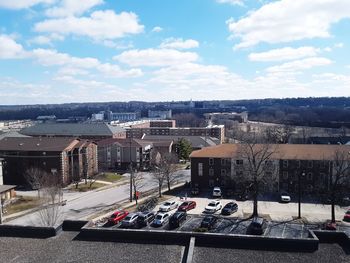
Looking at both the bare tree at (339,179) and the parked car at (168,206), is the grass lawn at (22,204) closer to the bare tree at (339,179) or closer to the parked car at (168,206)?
the parked car at (168,206)

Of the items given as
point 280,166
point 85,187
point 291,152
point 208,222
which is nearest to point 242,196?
point 280,166

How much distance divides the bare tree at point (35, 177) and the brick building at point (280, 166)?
17.3 m

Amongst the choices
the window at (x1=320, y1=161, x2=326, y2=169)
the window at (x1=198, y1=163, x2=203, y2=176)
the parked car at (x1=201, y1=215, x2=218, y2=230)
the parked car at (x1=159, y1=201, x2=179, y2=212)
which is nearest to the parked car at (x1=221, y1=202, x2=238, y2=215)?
the parked car at (x1=159, y1=201, x2=179, y2=212)

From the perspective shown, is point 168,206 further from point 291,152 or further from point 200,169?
point 291,152

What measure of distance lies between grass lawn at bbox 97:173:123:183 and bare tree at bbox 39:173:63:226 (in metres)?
7.82

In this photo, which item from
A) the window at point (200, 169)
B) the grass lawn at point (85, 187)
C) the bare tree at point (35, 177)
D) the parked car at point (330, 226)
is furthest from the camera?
the grass lawn at point (85, 187)

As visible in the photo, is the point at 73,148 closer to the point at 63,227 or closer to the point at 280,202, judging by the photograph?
the point at 280,202

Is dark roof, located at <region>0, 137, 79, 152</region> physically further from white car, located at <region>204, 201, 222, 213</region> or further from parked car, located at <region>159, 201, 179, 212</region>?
white car, located at <region>204, 201, 222, 213</region>

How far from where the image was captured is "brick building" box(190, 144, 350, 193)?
42031 millimetres

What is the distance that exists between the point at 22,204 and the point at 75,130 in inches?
1643

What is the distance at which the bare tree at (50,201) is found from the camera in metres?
28.6

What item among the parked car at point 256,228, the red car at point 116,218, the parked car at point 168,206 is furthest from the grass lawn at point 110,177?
the parked car at point 256,228

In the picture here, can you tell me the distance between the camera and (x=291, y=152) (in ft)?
145

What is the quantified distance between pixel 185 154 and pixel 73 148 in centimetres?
2365
